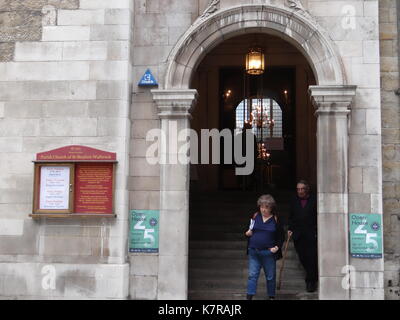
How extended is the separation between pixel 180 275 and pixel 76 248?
159 centimetres

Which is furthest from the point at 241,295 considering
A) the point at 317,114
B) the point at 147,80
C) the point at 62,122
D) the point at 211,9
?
the point at 211,9

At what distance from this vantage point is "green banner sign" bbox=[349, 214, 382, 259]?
7.30 meters

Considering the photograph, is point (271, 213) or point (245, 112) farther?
point (245, 112)

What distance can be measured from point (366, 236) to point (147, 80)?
3.99m

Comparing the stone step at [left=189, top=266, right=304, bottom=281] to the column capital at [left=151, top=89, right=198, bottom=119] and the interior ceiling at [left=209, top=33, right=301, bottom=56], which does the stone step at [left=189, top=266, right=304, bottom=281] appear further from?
the interior ceiling at [left=209, top=33, right=301, bottom=56]

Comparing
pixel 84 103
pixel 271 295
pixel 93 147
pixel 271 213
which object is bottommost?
pixel 271 295

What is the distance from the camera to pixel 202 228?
10273 millimetres

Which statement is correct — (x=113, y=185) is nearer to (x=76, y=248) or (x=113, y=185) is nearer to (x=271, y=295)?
(x=76, y=248)

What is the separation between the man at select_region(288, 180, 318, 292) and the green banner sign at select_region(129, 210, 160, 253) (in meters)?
2.11

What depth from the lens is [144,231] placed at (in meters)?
7.66

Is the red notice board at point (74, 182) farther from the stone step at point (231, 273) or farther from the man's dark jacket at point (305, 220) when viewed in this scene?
the man's dark jacket at point (305, 220)

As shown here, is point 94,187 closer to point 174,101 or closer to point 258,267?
point 174,101

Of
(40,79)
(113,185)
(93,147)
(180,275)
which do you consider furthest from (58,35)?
(180,275)

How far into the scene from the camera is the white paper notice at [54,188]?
763 cm
